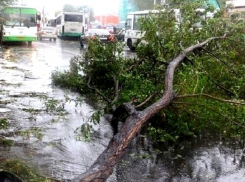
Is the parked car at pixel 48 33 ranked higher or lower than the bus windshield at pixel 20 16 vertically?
lower

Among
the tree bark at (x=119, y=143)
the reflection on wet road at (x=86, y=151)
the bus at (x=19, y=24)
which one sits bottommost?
the reflection on wet road at (x=86, y=151)

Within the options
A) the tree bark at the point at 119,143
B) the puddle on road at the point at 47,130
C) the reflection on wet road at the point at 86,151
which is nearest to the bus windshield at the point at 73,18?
the puddle on road at the point at 47,130

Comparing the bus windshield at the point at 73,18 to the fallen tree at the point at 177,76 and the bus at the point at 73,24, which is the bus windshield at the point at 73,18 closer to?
the bus at the point at 73,24

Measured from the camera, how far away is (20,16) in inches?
966

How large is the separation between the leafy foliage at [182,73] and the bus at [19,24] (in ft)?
50.7

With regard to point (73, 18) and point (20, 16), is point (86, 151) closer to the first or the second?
point (20, 16)

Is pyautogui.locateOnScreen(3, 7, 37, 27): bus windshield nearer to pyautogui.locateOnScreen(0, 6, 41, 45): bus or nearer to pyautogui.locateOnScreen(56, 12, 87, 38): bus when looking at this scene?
pyautogui.locateOnScreen(0, 6, 41, 45): bus

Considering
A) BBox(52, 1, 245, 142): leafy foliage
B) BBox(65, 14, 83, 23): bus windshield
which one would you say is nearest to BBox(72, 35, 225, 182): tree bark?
BBox(52, 1, 245, 142): leafy foliage

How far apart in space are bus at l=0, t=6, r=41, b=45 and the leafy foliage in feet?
50.7

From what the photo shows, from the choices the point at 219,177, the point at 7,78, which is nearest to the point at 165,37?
the point at 219,177

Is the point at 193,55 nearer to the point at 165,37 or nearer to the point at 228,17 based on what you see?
the point at 165,37

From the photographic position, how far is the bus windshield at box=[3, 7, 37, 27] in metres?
24.0

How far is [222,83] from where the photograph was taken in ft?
24.4

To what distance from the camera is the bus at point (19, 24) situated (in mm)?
24047
